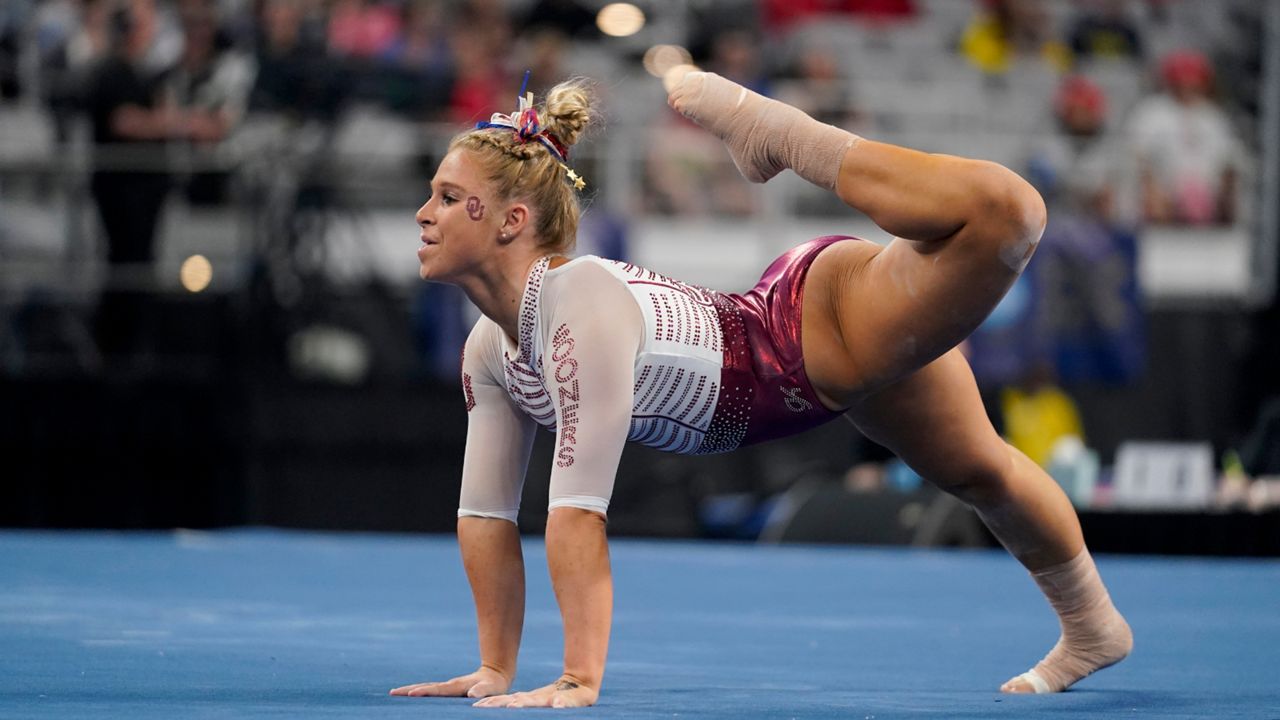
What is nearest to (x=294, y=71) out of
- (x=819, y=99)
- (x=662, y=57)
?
(x=662, y=57)

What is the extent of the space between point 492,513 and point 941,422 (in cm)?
90

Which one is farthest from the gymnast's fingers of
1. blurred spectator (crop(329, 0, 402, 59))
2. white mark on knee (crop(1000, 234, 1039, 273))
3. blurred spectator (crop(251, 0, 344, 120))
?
blurred spectator (crop(329, 0, 402, 59))

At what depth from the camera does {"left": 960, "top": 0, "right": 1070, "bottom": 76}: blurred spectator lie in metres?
12.0

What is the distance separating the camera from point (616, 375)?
122 inches

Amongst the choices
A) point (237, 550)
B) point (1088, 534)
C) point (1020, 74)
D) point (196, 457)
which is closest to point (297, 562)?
point (237, 550)

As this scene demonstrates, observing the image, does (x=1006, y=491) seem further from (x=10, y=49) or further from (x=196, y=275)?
(x=10, y=49)

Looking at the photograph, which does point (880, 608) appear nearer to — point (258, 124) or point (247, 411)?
point (247, 411)

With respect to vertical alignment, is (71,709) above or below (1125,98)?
below

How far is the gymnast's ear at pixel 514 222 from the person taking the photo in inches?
129

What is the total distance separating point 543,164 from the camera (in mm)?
3303

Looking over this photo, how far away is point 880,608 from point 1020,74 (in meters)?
7.21

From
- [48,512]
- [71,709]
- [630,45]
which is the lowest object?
[48,512]

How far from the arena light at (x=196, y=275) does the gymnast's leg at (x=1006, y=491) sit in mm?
5948

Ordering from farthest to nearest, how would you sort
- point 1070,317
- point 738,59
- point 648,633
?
point 738,59 < point 1070,317 < point 648,633
